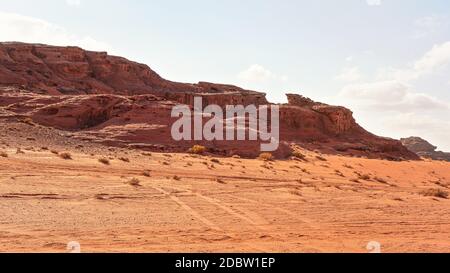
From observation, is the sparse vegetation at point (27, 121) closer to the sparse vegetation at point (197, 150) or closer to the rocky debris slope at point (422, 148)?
the sparse vegetation at point (197, 150)

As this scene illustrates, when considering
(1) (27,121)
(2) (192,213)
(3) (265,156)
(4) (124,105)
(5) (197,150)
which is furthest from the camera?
(4) (124,105)

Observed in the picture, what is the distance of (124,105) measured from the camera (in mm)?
35906

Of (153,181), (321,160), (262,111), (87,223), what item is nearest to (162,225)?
(87,223)

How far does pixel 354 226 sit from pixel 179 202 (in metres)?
4.50

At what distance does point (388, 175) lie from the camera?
28109mm

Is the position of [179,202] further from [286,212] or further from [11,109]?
[11,109]

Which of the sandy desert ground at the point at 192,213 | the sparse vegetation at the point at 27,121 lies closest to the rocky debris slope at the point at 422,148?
the sparse vegetation at the point at 27,121

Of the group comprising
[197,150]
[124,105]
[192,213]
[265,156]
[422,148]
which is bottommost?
[422,148]

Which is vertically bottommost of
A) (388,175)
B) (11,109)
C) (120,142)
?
(388,175)

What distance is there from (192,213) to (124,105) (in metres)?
27.2

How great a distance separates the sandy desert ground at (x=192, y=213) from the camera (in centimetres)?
754

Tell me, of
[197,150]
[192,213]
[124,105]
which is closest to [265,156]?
[197,150]

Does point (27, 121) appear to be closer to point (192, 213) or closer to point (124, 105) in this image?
point (124, 105)
